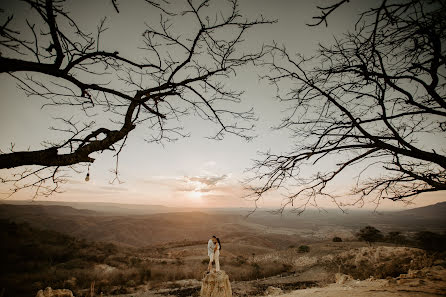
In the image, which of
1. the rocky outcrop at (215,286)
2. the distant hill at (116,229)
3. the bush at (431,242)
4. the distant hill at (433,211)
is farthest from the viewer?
the distant hill at (433,211)

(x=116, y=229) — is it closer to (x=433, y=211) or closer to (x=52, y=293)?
(x=52, y=293)

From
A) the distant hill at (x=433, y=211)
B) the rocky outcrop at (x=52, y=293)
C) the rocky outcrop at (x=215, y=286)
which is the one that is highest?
the rocky outcrop at (x=215, y=286)

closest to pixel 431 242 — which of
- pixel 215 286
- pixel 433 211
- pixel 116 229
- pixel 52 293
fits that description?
pixel 215 286

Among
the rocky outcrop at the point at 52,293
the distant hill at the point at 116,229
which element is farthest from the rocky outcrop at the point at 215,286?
the distant hill at the point at 116,229

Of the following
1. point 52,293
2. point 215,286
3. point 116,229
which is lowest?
point 116,229

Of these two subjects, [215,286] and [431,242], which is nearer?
[215,286]

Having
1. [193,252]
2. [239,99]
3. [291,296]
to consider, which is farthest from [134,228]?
[239,99]

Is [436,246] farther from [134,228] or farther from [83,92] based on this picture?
[134,228]

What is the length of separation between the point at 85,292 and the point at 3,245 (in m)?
17.7

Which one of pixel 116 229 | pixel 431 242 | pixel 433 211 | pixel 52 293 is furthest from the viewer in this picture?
pixel 433 211

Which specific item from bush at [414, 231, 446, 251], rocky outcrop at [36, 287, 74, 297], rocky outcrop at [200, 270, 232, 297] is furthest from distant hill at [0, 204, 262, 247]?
rocky outcrop at [200, 270, 232, 297]

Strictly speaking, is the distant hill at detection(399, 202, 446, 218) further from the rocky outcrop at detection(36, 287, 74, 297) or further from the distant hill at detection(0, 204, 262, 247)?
the rocky outcrop at detection(36, 287, 74, 297)

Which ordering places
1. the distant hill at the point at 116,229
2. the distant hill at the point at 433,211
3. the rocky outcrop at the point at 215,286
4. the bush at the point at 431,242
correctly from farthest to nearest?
the distant hill at the point at 433,211 < the distant hill at the point at 116,229 < the bush at the point at 431,242 < the rocky outcrop at the point at 215,286

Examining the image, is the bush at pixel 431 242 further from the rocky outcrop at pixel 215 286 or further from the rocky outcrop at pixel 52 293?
the rocky outcrop at pixel 52 293
